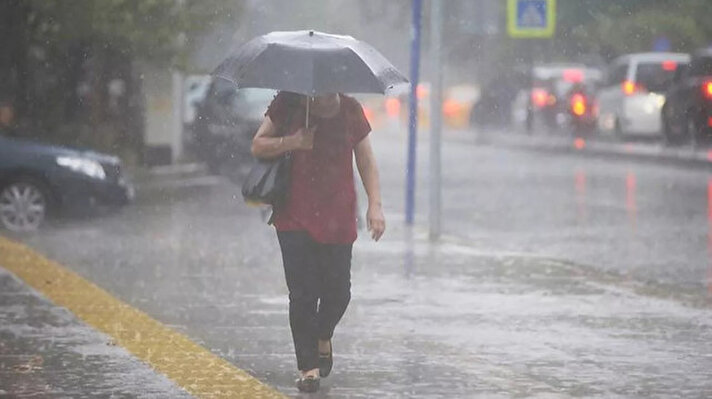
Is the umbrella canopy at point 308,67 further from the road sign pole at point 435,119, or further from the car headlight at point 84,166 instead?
the car headlight at point 84,166

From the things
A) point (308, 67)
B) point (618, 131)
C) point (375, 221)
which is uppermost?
point (308, 67)

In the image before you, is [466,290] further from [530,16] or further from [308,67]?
[530,16]

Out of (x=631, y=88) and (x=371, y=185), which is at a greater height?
(x=371, y=185)

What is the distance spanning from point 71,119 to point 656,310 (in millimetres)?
21467

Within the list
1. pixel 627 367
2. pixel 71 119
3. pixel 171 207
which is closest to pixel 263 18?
pixel 71 119

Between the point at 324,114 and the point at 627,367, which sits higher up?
the point at 324,114

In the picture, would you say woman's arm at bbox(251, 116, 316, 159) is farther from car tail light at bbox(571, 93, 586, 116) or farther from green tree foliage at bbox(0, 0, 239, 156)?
car tail light at bbox(571, 93, 586, 116)

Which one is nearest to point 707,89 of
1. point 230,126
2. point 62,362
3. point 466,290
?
point 230,126

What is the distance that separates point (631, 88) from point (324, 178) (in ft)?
95.9

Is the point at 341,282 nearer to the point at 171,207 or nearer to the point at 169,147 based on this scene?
the point at 171,207

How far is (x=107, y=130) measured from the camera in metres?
31.4

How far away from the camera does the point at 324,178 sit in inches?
355

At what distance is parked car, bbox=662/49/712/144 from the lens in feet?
109

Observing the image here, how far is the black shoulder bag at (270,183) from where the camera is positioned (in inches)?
352
